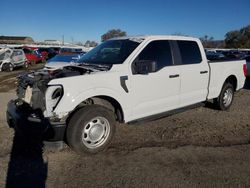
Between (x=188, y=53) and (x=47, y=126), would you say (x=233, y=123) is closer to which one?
(x=188, y=53)

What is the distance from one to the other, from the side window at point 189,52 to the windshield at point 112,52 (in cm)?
122

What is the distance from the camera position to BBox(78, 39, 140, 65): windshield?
5452mm

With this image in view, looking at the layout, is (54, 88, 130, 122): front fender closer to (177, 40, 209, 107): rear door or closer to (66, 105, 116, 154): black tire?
(66, 105, 116, 154): black tire

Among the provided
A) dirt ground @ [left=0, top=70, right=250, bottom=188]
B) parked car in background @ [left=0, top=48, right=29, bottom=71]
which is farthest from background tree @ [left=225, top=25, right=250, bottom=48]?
dirt ground @ [left=0, top=70, right=250, bottom=188]

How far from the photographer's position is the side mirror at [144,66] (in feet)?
16.8

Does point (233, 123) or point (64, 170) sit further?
point (233, 123)

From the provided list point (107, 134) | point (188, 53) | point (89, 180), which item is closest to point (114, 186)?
point (89, 180)

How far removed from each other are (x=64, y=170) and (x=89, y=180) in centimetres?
48

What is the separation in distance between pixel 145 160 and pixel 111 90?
1.23m

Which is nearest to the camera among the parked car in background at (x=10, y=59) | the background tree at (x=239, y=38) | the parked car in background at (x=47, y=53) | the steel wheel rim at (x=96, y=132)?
the steel wheel rim at (x=96, y=132)

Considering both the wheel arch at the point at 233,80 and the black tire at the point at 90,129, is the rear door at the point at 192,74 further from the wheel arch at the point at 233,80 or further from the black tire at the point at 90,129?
the black tire at the point at 90,129

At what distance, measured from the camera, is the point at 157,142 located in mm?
5438

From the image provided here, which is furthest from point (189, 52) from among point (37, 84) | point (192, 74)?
point (37, 84)

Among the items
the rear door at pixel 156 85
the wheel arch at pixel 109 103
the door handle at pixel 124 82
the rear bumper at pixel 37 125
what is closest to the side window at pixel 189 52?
the rear door at pixel 156 85
